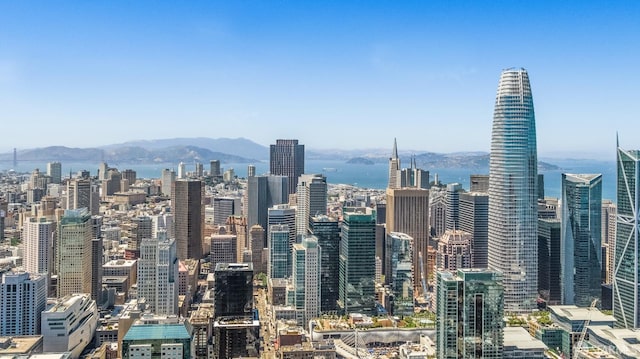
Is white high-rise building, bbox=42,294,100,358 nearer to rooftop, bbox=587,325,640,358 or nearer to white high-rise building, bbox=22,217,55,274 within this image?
white high-rise building, bbox=22,217,55,274

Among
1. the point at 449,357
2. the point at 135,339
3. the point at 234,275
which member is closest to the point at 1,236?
the point at 234,275

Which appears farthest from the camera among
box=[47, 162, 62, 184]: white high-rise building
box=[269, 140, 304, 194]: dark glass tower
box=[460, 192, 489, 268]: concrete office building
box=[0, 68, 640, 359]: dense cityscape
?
box=[47, 162, 62, 184]: white high-rise building

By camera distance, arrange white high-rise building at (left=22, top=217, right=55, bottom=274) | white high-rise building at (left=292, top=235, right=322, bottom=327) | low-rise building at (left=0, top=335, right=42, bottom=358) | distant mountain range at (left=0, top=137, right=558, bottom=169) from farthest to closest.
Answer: distant mountain range at (left=0, top=137, right=558, bottom=169) → white high-rise building at (left=22, top=217, right=55, bottom=274) → white high-rise building at (left=292, top=235, right=322, bottom=327) → low-rise building at (left=0, top=335, right=42, bottom=358)

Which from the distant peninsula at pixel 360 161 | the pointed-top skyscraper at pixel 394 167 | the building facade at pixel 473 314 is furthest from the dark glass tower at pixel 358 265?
the distant peninsula at pixel 360 161

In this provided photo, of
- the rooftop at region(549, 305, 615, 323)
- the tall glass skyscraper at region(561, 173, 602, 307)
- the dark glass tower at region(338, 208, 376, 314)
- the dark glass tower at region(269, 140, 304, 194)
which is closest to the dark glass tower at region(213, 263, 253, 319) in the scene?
the dark glass tower at region(338, 208, 376, 314)

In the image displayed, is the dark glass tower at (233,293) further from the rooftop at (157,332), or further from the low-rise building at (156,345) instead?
the low-rise building at (156,345)

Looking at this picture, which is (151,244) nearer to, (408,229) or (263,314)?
(263,314)
